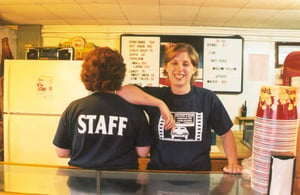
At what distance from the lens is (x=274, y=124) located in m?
0.73

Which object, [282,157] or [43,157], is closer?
[282,157]

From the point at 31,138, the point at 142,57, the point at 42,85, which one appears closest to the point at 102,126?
the point at 42,85

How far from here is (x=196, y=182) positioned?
36.9 inches

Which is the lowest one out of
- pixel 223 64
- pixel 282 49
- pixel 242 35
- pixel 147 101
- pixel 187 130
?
pixel 187 130

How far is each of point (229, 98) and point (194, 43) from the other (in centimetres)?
87

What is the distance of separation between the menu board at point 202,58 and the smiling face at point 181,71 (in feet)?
6.74

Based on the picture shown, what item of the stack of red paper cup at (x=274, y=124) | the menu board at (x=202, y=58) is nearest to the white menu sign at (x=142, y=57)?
the menu board at (x=202, y=58)

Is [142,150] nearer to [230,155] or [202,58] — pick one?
[230,155]

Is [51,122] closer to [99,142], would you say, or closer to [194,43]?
[99,142]

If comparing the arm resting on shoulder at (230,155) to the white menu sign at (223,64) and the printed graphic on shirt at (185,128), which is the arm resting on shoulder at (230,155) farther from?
the white menu sign at (223,64)

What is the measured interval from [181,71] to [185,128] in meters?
0.27

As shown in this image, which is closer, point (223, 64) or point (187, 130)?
point (187, 130)

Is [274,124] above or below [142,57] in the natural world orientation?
below

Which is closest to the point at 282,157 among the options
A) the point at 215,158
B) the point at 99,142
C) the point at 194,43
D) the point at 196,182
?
the point at 196,182
